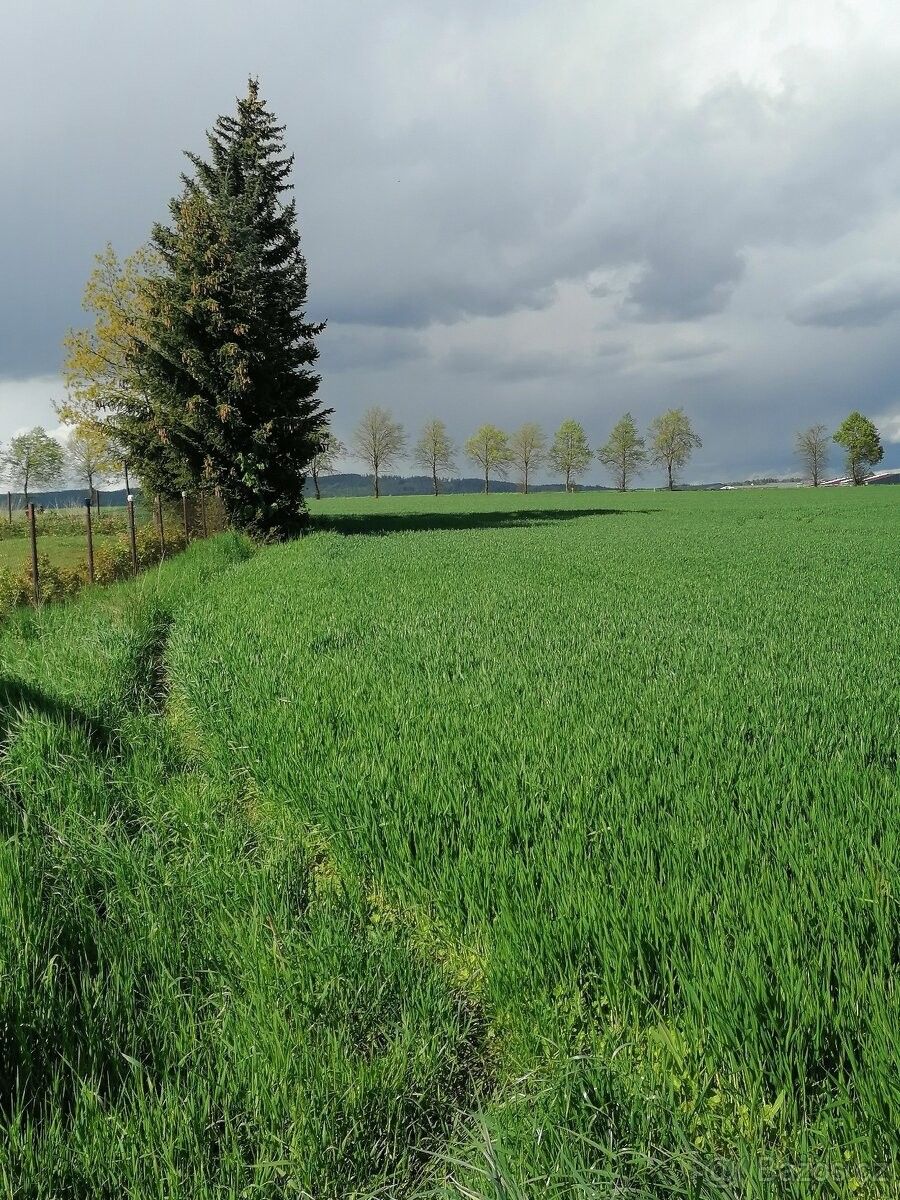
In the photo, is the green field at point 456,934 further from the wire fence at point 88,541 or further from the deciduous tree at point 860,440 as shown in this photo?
the deciduous tree at point 860,440

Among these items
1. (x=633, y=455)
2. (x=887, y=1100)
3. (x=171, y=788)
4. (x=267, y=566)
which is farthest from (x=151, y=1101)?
(x=633, y=455)

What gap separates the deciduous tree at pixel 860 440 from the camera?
94625 mm

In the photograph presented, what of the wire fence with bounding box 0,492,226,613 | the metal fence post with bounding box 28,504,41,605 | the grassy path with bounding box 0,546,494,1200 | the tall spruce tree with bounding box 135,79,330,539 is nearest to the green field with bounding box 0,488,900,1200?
the grassy path with bounding box 0,546,494,1200

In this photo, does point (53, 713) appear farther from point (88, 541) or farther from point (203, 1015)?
point (88, 541)

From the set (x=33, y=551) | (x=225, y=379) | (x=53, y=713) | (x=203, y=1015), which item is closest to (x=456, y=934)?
(x=203, y=1015)

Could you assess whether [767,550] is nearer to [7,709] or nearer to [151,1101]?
[7,709]

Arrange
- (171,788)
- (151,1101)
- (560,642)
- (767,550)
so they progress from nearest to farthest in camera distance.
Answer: (151,1101) → (171,788) → (560,642) → (767,550)

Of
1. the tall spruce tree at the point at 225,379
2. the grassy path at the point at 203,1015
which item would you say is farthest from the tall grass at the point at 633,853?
the tall spruce tree at the point at 225,379

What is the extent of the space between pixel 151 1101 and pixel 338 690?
3.47 metres

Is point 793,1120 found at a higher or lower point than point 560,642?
lower

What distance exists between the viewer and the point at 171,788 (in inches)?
169

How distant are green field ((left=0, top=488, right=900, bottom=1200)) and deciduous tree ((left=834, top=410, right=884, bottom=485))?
10438cm

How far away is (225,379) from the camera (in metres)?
23.8

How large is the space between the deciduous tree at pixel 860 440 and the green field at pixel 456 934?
4109 inches
